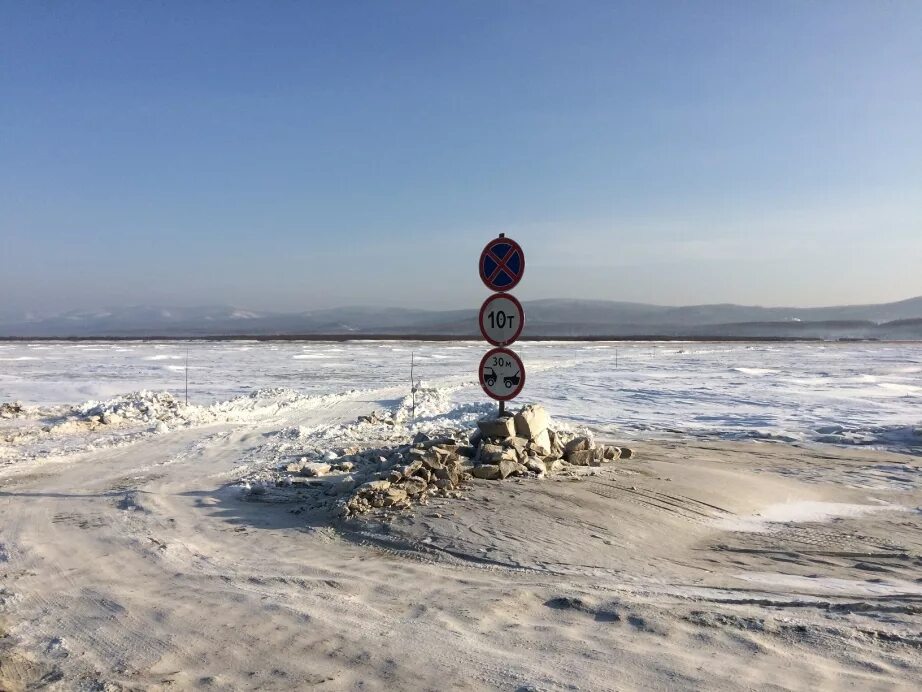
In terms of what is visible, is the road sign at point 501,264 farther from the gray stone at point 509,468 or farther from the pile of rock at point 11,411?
the pile of rock at point 11,411

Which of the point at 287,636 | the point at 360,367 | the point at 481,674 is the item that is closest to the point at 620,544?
the point at 481,674

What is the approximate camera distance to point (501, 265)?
7.87 m

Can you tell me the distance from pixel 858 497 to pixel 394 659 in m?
6.96

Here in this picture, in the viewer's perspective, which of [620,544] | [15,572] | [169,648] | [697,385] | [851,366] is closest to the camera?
[169,648]

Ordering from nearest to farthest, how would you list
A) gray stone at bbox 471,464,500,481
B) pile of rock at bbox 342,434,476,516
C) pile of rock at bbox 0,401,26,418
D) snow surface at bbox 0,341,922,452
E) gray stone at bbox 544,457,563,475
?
pile of rock at bbox 342,434,476,516 → gray stone at bbox 471,464,500,481 → gray stone at bbox 544,457,563,475 → snow surface at bbox 0,341,922,452 → pile of rock at bbox 0,401,26,418

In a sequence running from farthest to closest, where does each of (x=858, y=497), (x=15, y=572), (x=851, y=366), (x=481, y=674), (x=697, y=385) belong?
(x=851, y=366) < (x=697, y=385) < (x=858, y=497) < (x=15, y=572) < (x=481, y=674)

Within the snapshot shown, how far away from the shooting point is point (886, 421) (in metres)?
15.5

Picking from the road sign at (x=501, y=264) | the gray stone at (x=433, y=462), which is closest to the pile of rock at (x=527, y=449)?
the gray stone at (x=433, y=462)

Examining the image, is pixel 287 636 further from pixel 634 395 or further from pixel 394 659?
pixel 634 395

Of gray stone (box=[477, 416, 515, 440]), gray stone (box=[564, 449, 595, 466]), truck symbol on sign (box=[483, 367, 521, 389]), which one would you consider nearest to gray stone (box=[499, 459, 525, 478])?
gray stone (box=[477, 416, 515, 440])

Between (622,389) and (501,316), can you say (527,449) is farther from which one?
(622,389)

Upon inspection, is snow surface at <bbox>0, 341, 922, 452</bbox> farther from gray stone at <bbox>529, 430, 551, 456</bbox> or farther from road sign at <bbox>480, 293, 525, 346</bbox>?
road sign at <bbox>480, 293, 525, 346</bbox>

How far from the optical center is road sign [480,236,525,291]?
778 centimetres

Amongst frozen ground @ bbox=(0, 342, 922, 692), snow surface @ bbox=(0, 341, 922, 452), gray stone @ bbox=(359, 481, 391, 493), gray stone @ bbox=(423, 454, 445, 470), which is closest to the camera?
frozen ground @ bbox=(0, 342, 922, 692)
